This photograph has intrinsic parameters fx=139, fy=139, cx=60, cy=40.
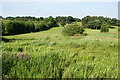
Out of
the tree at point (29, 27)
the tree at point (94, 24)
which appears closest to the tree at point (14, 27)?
the tree at point (29, 27)

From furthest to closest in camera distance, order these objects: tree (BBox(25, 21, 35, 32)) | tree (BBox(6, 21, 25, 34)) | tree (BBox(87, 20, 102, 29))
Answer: tree (BBox(87, 20, 102, 29)) → tree (BBox(25, 21, 35, 32)) → tree (BBox(6, 21, 25, 34))

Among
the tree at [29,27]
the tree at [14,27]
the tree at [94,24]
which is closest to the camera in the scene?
the tree at [14,27]

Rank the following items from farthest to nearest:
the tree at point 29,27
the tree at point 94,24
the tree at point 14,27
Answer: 1. the tree at point 94,24
2. the tree at point 29,27
3. the tree at point 14,27

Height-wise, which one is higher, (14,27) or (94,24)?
(94,24)

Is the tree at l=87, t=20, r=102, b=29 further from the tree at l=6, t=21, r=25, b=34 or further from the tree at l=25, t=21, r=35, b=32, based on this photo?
the tree at l=6, t=21, r=25, b=34

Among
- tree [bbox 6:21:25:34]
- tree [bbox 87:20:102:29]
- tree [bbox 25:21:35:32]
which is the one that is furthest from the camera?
tree [bbox 87:20:102:29]

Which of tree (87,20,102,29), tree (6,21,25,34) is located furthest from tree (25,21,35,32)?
tree (87,20,102,29)

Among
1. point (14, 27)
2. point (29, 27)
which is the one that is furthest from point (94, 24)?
point (14, 27)

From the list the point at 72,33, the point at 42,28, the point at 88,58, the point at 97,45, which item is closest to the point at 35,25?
the point at 42,28

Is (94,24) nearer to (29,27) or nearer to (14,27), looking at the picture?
(29,27)

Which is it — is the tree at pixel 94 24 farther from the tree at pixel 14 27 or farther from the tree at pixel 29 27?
the tree at pixel 14 27

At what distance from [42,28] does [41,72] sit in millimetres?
39664

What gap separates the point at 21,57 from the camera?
4.61 metres

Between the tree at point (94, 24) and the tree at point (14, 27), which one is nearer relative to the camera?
the tree at point (14, 27)
